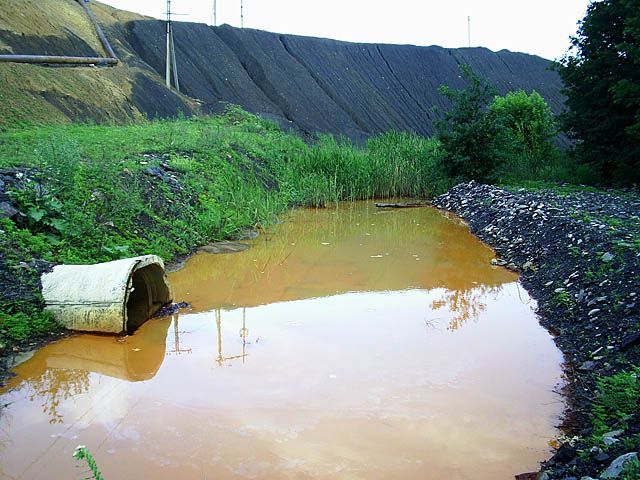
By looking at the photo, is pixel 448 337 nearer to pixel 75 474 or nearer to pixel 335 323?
pixel 335 323

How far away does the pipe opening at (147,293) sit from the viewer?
20.5 feet

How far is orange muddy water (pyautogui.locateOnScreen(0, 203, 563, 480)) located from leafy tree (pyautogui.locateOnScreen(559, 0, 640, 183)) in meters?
7.78

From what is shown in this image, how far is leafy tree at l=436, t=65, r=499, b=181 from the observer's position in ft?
48.1

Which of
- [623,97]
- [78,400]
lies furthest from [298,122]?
[78,400]

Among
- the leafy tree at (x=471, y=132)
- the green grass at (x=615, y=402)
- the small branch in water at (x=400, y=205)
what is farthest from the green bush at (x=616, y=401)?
the leafy tree at (x=471, y=132)

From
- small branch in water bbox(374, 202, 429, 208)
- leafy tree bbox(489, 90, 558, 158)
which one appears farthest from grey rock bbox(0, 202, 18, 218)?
leafy tree bbox(489, 90, 558, 158)

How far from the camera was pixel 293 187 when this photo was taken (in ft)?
46.6

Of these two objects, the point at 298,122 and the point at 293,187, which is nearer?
the point at 293,187

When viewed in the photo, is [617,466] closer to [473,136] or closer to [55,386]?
[55,386]

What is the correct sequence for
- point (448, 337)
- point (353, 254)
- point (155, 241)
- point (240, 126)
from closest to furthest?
1. point (448, 337)
2. point (155, 241)
3. point (353, 254)
4. point (240, 126)

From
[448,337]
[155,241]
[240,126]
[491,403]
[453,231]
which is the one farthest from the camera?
[240,126]

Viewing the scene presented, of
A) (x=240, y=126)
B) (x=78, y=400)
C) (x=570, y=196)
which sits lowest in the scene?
(x=78, y=400)

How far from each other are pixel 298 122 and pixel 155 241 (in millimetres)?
18788

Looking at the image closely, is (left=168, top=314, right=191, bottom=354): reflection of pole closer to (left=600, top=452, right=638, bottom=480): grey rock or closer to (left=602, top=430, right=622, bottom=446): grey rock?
(left=602, top=430, right=622, bottom=446): grey rock
